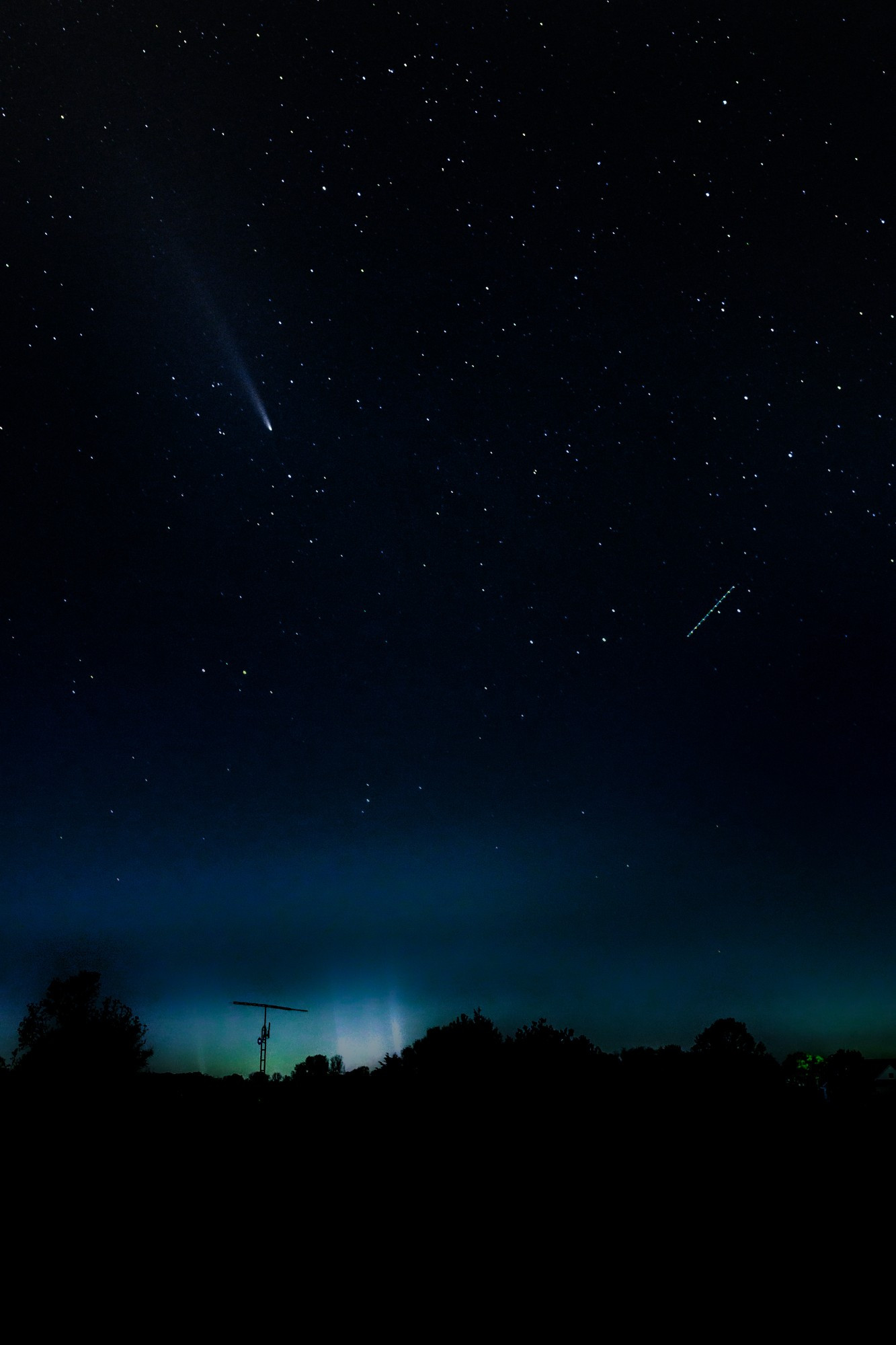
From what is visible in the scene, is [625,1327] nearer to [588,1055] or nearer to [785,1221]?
[785,1221]

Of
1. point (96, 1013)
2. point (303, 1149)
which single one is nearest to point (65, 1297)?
point (303, 1149)

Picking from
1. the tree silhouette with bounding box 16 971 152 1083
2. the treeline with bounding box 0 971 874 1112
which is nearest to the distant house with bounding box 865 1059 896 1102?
the treeline with bounding box 0 971 874 1112

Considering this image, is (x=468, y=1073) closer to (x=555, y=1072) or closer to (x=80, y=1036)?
(x=555, y=1072)

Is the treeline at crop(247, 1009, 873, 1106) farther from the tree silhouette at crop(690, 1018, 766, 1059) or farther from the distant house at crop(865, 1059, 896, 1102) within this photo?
the tree silhouette at crop(690, 1018, 766, 1059)

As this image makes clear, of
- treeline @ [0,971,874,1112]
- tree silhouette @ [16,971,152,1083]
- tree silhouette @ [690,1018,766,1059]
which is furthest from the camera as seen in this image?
tree silhouette @ [690,1018,766,1059]

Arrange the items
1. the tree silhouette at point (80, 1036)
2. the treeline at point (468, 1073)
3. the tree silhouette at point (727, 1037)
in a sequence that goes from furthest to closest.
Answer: the tree silhouette at point (727, 1037) → the tree silhouette at point (80, 1036) → the treeline at point (468, 1073)

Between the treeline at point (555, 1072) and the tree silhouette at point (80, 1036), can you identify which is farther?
the tree silhouette at point (80, 1036)

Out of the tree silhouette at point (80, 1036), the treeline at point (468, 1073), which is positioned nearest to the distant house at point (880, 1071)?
the treeline at point (468, 1073)

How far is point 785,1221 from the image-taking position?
27.7 ft

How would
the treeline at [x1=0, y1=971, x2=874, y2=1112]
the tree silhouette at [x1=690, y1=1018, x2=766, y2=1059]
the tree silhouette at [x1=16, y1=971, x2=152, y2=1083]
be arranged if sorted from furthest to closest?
the tree silhouette at [x1=690, y1=1018, x2=766, y2=1059], the tree silhouette at [x1=16, y1=971, x2=152, y2=1083], the treeline at [x1=0, y1=971, x2=874, y2=1112]

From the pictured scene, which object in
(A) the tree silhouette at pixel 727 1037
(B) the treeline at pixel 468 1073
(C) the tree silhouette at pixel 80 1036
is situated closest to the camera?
(B) the treeline at pixel 468 1073

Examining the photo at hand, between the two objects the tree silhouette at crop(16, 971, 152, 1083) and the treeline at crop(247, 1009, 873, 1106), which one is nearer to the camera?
the treeline at crop(247, 1009, 873, 1106)

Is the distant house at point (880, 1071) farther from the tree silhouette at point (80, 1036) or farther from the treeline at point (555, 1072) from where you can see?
the tree silhouette at point (80, 1036)

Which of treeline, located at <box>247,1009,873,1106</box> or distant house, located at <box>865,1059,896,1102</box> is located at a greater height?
treeline, located at <box>247,1009,873,1106</box>
